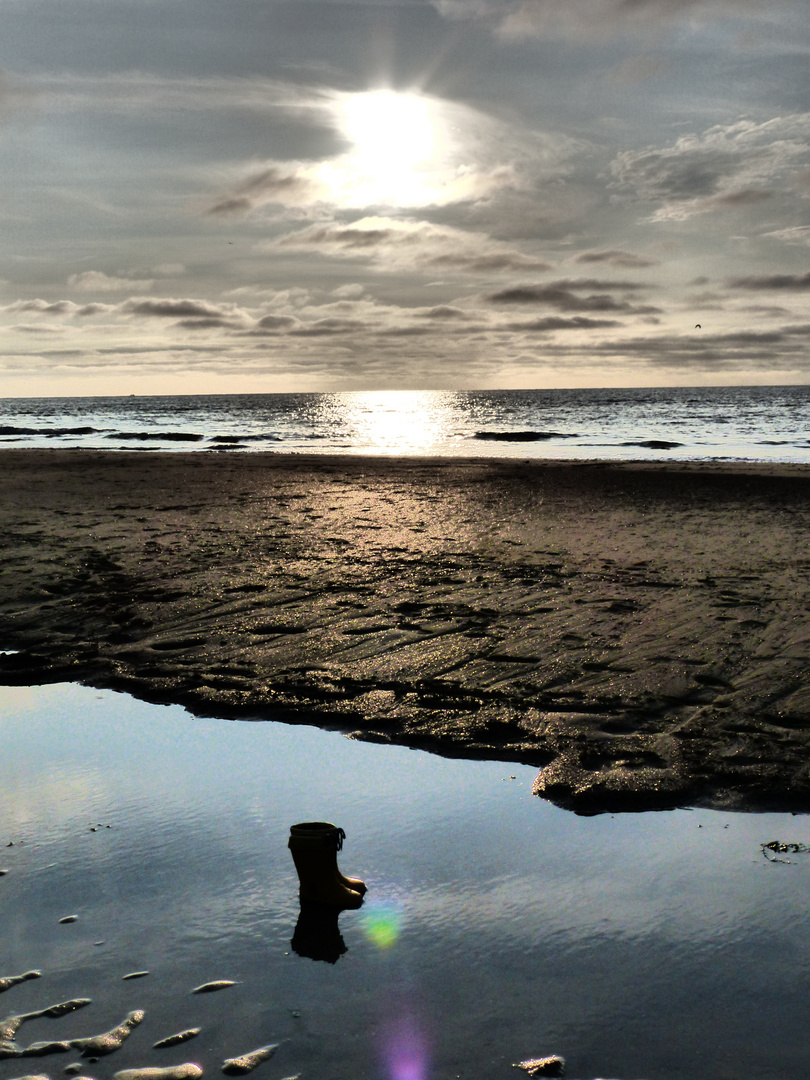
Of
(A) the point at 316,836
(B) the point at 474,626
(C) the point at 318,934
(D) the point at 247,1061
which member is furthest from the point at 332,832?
(B) the point at 474,626

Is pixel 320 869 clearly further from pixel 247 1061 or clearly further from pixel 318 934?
pixel 247 1061

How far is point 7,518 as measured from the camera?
15.4m

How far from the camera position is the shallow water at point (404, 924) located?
299cm

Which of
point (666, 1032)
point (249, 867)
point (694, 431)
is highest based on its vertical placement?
point (694, 431)

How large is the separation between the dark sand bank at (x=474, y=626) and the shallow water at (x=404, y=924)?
0.69m

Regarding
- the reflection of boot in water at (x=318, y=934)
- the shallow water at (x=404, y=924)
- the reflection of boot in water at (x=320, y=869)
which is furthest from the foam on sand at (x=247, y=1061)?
the reflection of boot in water at (x=320, y=869)

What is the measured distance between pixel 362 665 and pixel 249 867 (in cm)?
326

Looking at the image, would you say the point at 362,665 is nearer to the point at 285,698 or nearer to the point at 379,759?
the point at 285,698

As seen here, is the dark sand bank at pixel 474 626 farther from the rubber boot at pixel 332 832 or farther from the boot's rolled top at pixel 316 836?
the boot's rolled top at pixel 316 836

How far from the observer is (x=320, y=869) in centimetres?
377

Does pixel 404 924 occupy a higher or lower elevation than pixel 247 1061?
higher

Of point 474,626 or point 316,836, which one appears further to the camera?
point 474,626

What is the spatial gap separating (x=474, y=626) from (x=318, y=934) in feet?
16.1

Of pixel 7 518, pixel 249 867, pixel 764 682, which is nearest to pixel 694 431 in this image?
pixel 7 518
